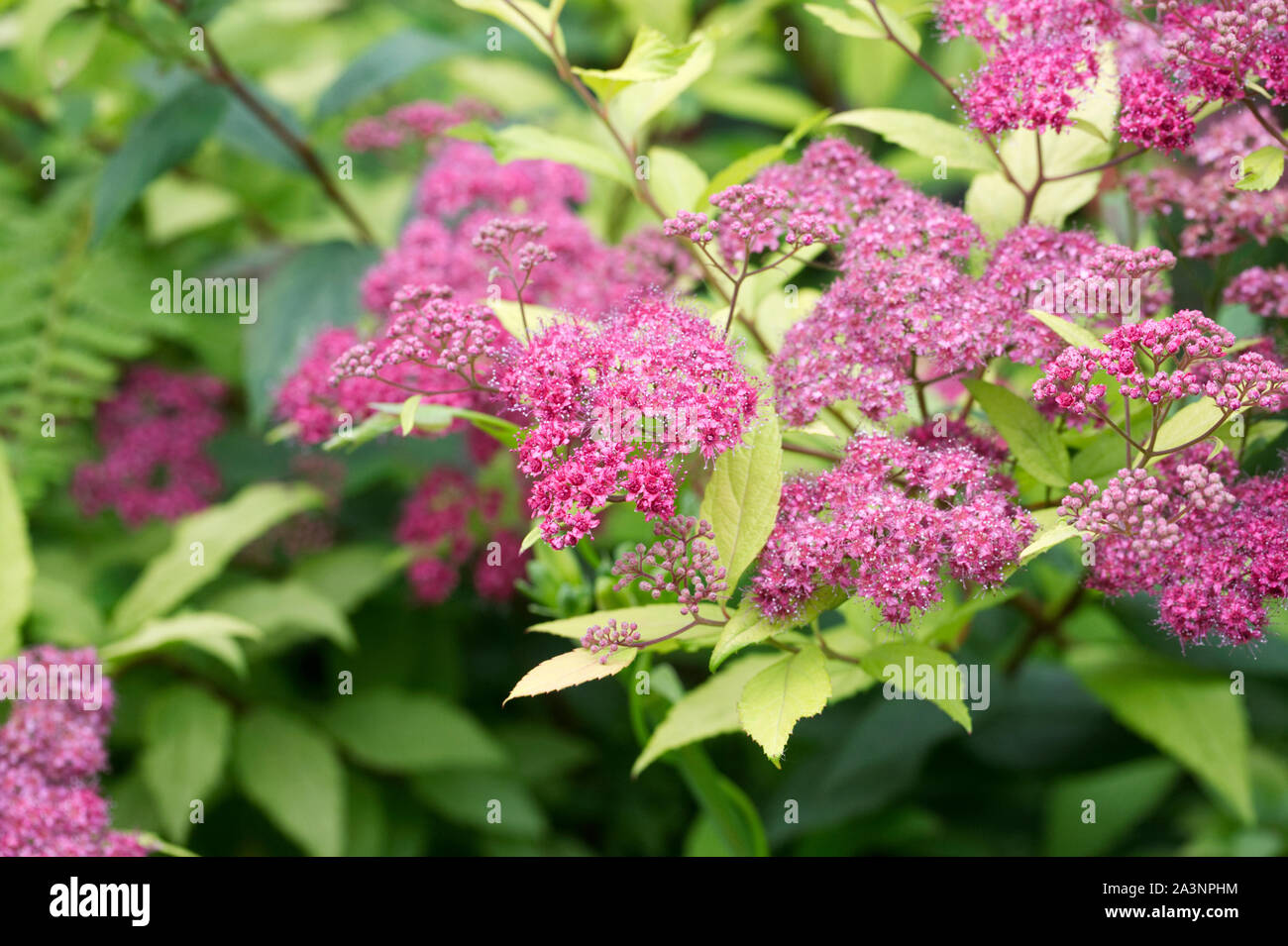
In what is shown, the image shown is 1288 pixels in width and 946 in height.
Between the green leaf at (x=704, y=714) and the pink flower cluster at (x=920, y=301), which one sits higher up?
the pink flower cluster at (x=920, y=301)

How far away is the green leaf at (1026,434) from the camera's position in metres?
1.07

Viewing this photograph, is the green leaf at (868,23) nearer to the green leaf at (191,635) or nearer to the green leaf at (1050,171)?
the green leaf at (1050,171)

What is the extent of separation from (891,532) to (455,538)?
3.24 ft

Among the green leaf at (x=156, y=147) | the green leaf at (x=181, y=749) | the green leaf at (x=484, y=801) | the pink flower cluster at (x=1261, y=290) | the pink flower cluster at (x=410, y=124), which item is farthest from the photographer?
the pink flower cluster at (x=410, y=124)

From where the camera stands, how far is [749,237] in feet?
3.52

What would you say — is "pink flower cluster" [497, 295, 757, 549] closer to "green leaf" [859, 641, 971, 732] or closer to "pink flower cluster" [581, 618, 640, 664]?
"pink flower cluster" [581, 618, 640, 664]

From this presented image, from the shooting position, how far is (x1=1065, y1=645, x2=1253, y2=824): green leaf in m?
1.65

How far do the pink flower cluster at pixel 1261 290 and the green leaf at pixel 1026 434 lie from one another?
31 centimetres

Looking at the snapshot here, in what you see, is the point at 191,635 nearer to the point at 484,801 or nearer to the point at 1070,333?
the point at 484,801

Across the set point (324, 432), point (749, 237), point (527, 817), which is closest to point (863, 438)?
point (749, 237)

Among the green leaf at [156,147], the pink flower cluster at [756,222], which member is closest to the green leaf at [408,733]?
the green leaf at [156,147]

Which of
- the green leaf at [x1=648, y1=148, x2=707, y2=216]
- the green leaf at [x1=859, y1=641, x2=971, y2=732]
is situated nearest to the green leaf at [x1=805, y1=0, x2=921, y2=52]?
the green leaf at [x1=648, y1=148, x2=707, y2=216]

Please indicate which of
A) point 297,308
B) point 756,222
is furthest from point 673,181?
point 297,308

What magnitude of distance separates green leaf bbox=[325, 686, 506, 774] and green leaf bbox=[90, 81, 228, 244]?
85cm
